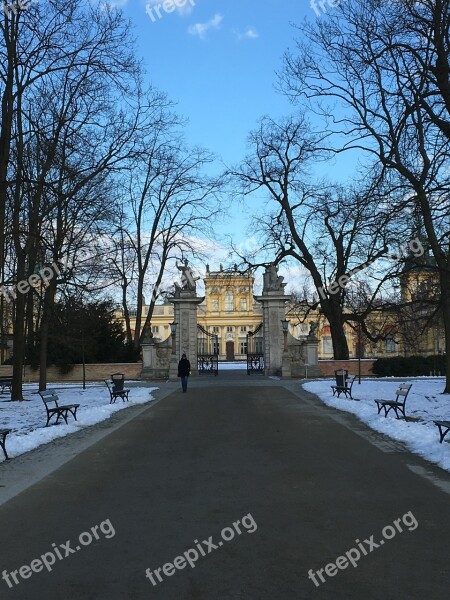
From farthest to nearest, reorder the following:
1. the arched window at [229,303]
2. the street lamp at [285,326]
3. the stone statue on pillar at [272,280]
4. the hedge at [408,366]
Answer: the arched window at [229,303]
the stone statue on pillar at [272,280]
the hedge at [408,366]
the street lamp at [285,326]

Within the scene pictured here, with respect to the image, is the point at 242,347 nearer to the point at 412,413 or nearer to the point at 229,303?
the point at 229,303

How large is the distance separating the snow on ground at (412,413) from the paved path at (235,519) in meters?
0.55

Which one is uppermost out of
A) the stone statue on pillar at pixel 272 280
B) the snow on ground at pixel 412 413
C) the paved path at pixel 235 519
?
the stone statue on pillar at pixel 272 280

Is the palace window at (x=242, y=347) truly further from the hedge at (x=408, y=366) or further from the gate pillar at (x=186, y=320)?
the hedge at (x=408, y=366)

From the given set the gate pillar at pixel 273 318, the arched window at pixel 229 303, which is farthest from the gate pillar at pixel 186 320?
the arched window at pixel 229 303

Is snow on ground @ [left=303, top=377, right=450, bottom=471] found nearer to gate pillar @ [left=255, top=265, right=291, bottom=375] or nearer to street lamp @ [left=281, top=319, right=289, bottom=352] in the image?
street lamp @ [left=281, top=319, right=289, bottom=352]

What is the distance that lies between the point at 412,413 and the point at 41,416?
10.4 metres

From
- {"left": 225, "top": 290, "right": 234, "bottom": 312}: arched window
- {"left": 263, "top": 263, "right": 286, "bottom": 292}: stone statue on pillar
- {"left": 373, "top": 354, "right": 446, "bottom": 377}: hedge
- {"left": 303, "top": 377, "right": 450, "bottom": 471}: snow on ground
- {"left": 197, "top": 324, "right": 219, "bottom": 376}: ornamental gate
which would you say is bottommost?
{"left": 303, "top": 377, "right": 450, "bottom": 471}: snow on ground

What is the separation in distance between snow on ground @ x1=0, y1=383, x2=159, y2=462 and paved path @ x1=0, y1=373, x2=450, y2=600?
146 cm

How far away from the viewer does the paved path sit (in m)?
4.78

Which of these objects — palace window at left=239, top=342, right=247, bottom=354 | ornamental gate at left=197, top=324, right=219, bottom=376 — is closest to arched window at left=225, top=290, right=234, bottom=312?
palace window at left=239, top=342, right=247, bottom=354

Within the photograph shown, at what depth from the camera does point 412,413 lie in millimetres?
17031

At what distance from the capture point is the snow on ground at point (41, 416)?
12423 mm

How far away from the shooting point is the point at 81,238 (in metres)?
25.1
